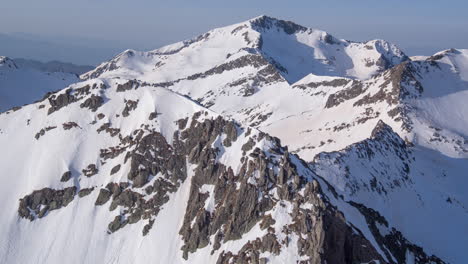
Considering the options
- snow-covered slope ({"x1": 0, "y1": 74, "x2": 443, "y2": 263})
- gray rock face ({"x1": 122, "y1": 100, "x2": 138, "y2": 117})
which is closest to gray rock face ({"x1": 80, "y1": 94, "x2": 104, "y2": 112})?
snow-covered slope ({"x1": 0, "y1": 74, "x2": 443, "y2": 263})

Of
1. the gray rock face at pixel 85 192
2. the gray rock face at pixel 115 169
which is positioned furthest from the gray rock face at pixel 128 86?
the gray rock face at pixel 85 192

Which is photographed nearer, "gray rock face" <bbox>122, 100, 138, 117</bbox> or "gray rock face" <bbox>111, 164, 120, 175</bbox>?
"gray rock face" <bbox>111, 164, 120, 175</bbox>

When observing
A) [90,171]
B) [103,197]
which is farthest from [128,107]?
[103,197]

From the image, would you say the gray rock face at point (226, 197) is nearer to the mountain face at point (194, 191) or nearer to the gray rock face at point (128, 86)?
the mountain face at point (194, 191)

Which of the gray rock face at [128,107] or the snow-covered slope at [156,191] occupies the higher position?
the gray rock face at [128,107]

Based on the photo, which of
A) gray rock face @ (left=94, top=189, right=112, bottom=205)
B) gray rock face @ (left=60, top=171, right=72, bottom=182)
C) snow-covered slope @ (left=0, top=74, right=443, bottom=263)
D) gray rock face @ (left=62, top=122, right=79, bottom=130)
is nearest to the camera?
snow-covered slope @ (left=0, top=74, right=443, bottom=263)

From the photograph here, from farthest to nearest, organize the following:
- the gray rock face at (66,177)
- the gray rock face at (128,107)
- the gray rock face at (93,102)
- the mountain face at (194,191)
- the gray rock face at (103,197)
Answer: the gray rock face at (93,102)
the gray rock face at (128,107)
the gray rock face at (66,177)
the gray rock face at (103,197)
the mountain face at (194,191)

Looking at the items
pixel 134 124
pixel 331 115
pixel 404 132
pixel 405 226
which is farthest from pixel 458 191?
pixel 134 124

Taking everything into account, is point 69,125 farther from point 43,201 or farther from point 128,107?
point 43,201

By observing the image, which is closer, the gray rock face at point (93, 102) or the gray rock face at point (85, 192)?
the gray rock face at point (85, 192)

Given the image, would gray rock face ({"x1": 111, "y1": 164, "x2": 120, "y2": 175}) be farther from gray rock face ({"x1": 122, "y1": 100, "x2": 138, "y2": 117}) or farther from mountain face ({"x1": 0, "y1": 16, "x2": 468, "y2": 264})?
gray rock face ({"x1": 122, "y1": 100, "x2": 138, "y2": 117})

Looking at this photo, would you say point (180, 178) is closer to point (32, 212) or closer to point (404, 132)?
point (32, 212)
